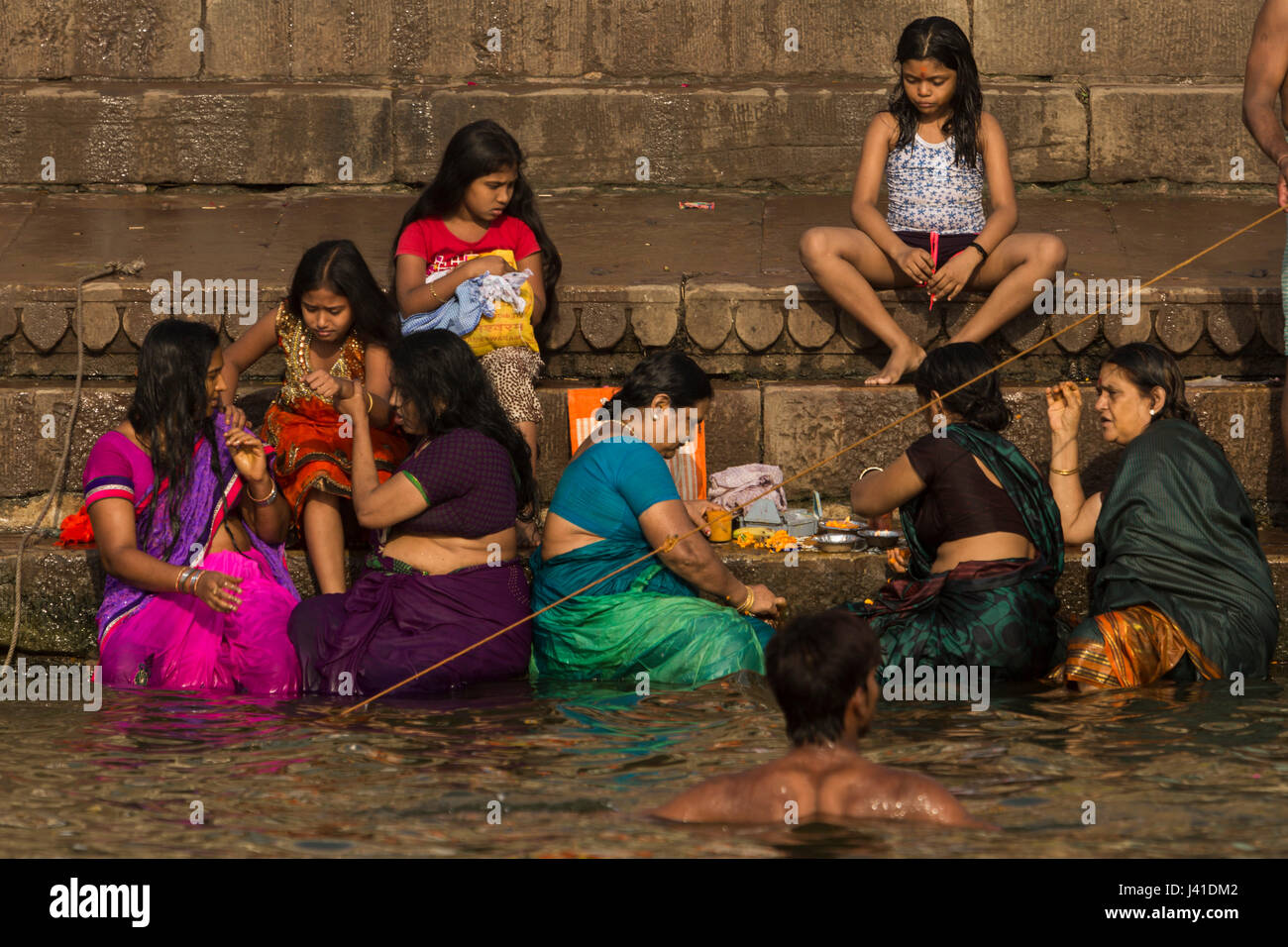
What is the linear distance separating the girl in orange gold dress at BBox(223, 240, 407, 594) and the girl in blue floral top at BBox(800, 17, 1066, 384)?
1.69 m

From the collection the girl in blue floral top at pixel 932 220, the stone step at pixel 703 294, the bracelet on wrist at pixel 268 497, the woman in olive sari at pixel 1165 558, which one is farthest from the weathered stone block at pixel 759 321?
the bracelet on wrist at pixel 268 497

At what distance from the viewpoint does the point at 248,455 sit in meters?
5.73

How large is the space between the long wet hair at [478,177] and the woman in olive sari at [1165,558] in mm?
2203

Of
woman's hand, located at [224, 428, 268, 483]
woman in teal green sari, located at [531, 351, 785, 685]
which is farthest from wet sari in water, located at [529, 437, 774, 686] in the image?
woman's hand, located at [224, 428, 268, 483]

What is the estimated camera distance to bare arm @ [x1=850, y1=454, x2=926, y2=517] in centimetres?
562

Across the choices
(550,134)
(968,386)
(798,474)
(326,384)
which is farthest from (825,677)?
(550,134)

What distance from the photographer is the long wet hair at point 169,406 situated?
5633 mm

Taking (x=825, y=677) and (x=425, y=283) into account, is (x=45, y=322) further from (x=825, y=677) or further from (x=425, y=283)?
(x=825, y=677)

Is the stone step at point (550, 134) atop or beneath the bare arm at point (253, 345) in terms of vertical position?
atop

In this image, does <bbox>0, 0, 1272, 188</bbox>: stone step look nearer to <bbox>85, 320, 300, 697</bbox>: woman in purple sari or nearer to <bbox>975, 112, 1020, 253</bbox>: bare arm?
<bbox>975, 112, 1020, 253</bbox>: bare arm

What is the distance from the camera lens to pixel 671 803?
416cm

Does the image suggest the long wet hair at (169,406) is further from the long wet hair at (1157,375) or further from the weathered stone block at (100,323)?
the long wet hair at (1157,375)

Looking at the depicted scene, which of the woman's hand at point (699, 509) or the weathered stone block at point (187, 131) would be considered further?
the weathered stone block at point (187, 131)

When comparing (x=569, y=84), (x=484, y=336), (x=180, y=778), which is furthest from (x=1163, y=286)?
(x=180, y=778)
